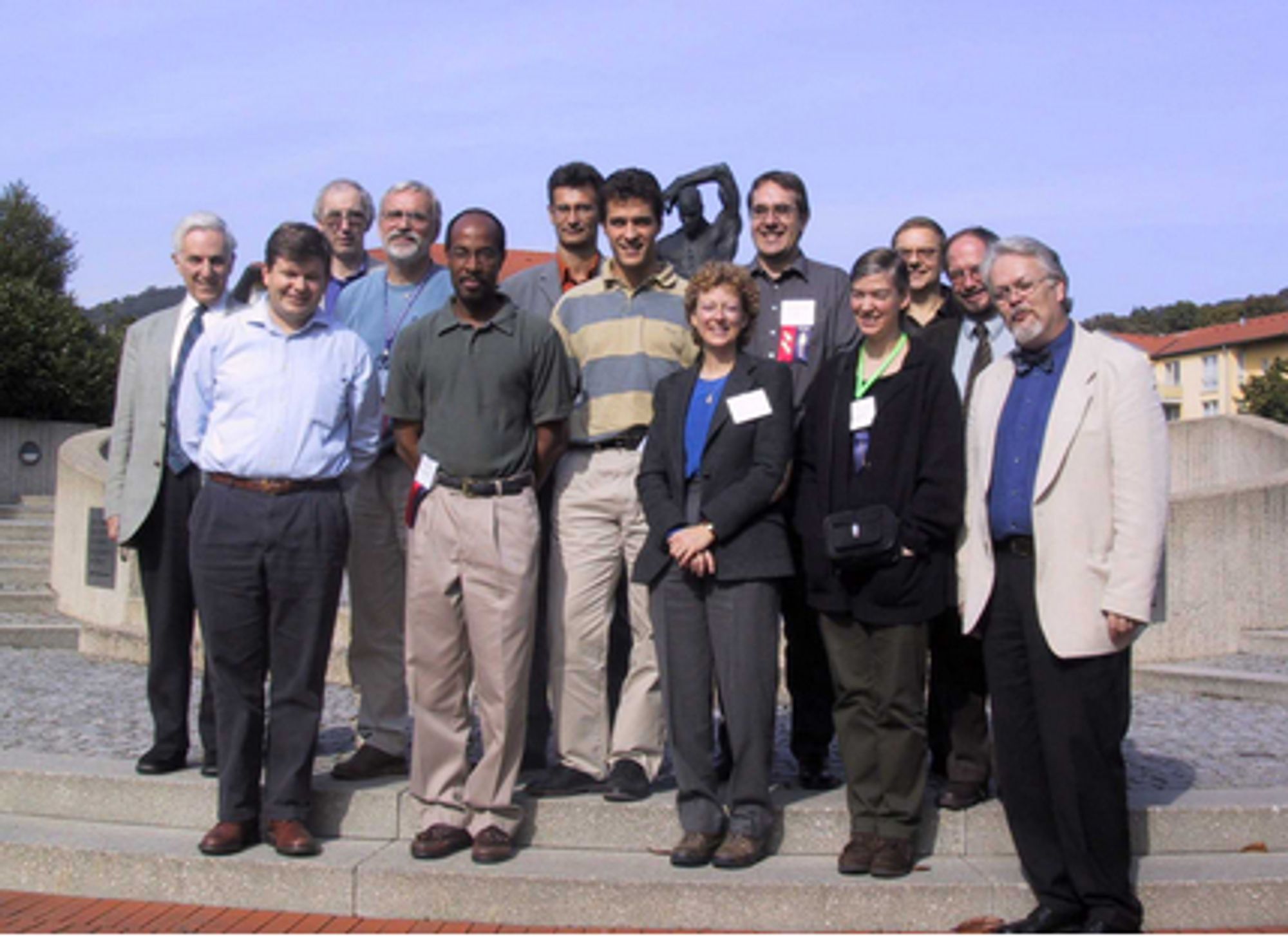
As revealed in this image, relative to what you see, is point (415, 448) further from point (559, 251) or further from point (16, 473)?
point (16, 473)

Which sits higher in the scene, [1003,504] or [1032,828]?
[1003,504]

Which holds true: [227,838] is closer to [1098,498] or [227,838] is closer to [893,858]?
[893,858]

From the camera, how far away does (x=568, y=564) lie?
4.85 metres

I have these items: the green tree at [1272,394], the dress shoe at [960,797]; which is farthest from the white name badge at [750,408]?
the green tree at [1272,394]

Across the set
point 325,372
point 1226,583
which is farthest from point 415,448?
point 1226,583

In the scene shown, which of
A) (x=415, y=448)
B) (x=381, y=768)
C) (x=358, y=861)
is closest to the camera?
(x=358, y=861)

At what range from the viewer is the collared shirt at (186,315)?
531 cm

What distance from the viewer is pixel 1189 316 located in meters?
107

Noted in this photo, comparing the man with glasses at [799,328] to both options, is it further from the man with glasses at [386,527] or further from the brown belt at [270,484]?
the brown belt at [270,484]

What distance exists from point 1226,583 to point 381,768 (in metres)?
6.25

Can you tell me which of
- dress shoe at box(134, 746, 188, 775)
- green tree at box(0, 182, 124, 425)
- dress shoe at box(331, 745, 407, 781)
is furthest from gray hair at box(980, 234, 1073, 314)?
green tree at box(0, 182, 124, 425)

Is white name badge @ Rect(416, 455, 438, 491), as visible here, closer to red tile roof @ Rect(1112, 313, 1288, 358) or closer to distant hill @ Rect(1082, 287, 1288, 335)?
red tile roof @ Rect(1112, 313, 1288, 358)

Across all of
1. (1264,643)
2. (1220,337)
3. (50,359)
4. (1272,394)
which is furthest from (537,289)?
(1220,337)

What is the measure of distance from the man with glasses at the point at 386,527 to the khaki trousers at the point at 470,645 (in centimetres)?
53
